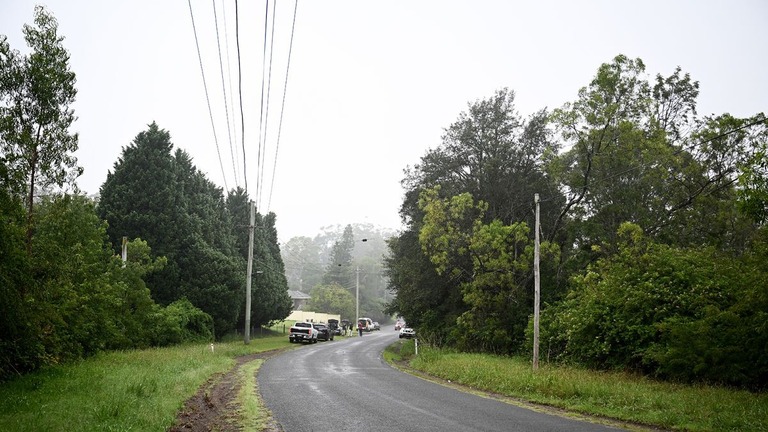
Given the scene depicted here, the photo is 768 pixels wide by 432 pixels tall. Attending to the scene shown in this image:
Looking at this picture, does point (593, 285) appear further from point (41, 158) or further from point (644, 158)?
point (41, 158)

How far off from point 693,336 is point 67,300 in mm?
17720

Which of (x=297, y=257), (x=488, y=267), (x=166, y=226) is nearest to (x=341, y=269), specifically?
(x=297, y=257)

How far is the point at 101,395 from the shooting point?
11.2 metres

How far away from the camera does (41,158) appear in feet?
48.9

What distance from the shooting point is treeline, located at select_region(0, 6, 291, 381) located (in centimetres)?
1323

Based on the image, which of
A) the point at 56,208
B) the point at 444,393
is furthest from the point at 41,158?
the point at 444,393

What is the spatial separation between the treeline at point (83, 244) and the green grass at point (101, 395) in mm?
1259

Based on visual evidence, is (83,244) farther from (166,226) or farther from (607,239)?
(607,239)

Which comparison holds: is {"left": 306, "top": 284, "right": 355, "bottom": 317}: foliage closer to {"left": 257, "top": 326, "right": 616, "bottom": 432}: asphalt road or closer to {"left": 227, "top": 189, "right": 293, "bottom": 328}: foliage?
{"left": 227, "top": 189, "right": 293, "bottom": 328}: foliage

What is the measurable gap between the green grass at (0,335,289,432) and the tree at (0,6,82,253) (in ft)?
12.8

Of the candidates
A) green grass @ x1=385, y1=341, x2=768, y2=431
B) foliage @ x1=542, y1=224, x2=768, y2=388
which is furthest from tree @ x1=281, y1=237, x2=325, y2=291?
green grass @ x1=385, y1=341, x2=768, y2=431

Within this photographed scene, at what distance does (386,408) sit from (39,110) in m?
12.1

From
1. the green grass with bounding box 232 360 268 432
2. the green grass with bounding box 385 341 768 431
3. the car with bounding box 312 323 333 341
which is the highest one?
the green grass with bounding box 385 341 768 431

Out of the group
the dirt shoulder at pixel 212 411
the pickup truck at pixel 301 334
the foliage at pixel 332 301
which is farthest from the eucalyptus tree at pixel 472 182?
the foliage at pixel 332 301
